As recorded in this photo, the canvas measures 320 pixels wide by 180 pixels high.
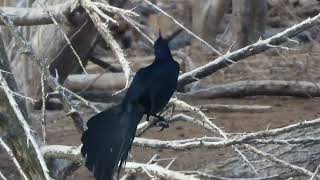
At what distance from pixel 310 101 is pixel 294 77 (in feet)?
2.44

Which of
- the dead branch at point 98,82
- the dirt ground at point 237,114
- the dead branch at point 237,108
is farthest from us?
the dead branch at point 98,82

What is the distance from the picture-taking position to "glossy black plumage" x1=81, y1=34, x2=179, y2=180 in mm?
2029

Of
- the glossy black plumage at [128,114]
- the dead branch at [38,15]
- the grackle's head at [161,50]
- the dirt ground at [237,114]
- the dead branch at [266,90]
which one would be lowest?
the dirt ground at [237,114]

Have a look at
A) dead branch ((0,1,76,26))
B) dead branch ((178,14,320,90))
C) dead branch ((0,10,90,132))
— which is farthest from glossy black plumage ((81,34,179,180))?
dead branch ((0,1,76,26))

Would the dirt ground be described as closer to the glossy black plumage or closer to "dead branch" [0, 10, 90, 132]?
"dead branch" [0, 10, 90, 132]

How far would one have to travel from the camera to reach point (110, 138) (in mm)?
2080

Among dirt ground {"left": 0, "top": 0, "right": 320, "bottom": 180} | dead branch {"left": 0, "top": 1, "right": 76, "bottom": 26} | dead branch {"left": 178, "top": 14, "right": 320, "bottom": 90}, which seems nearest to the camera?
dead branch {"left": 178, "top": 14, "right": 320, "bottom": 90}

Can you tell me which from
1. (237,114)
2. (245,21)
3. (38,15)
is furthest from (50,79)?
(245,21)

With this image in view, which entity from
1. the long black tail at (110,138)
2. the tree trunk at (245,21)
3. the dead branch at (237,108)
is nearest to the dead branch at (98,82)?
the dead branch at (237,108)

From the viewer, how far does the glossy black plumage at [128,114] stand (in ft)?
6.66

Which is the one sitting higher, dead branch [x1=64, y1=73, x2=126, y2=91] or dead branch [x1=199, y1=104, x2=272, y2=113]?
dead branch [x1=64, y1=73, x2=126, y2=91]

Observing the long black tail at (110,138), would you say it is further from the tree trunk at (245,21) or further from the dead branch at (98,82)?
the tree trunk at (245,21)

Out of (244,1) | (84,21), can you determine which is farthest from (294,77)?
(84,21)

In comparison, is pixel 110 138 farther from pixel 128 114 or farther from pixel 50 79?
pixel 50 79
